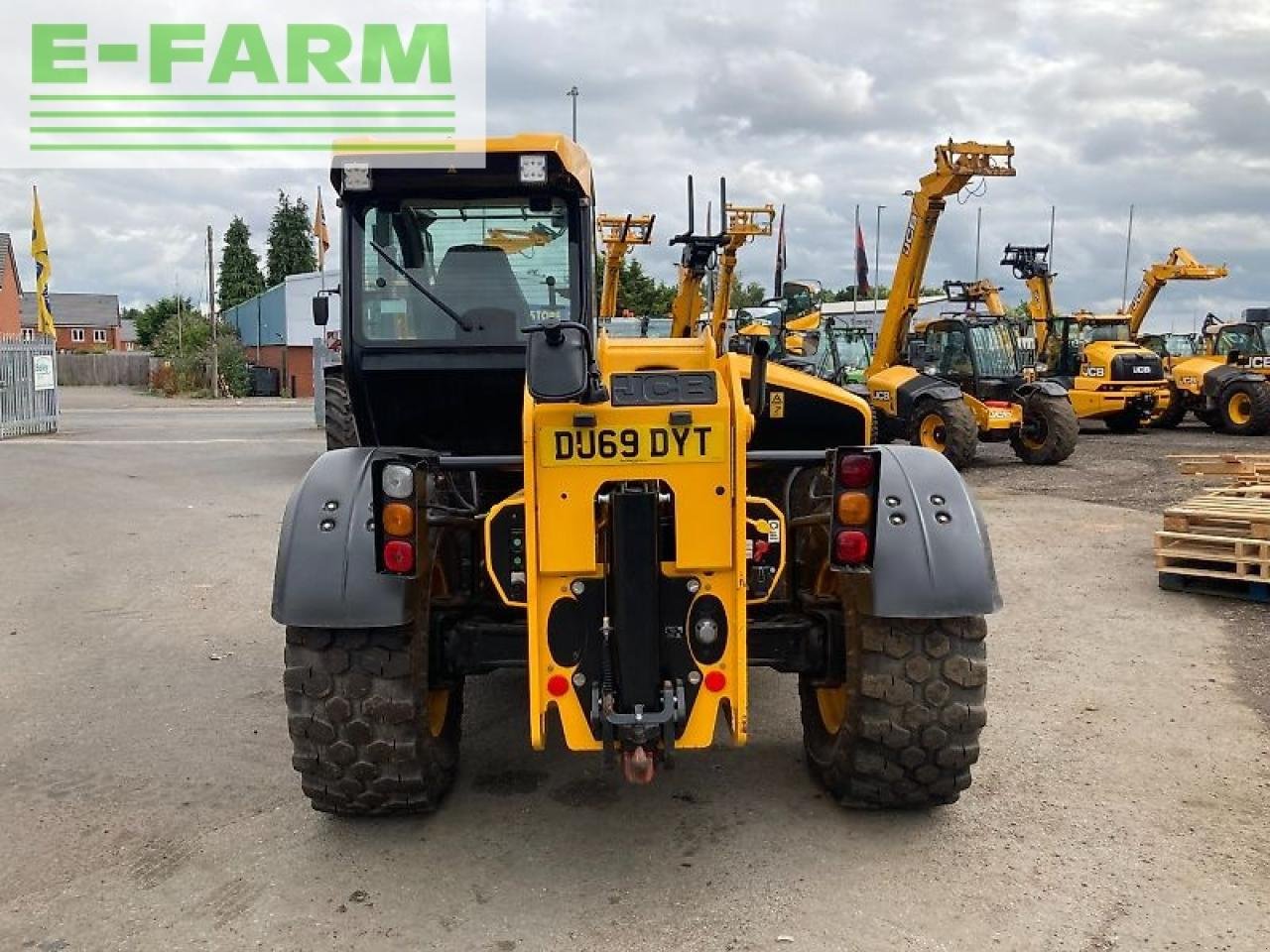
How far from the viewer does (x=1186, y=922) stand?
3346mm

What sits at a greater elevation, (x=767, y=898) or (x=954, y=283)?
(x=954, y=283)

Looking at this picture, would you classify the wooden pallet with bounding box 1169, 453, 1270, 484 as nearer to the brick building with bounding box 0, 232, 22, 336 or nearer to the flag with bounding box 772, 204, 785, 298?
the flag with bounding box 772, 204, 785, 298

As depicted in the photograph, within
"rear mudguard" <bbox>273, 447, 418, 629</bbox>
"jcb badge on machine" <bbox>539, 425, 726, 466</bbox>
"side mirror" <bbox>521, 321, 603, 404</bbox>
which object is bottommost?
"rear mudguard" <bbox>273, 447, 418, 629</bbox>

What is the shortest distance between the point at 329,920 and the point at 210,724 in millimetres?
2118

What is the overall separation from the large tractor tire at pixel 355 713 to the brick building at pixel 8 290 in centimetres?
6008

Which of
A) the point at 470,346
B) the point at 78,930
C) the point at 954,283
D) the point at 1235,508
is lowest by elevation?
the point at 78,930

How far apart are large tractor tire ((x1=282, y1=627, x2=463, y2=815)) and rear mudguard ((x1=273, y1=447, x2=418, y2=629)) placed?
0.46 ft

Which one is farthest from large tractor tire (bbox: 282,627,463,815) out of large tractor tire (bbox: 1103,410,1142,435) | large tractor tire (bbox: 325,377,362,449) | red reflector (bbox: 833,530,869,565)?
large tractor tire (bbox: 1103,410,1142,435)

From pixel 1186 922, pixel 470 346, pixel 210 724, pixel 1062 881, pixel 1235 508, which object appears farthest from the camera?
pixel 1235 508

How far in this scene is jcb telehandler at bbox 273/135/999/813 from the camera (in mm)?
3443

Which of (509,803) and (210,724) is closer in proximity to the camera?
(509,803)

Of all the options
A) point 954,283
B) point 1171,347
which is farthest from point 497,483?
point 1171,347

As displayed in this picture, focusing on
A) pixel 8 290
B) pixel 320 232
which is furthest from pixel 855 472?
pixel 8 290

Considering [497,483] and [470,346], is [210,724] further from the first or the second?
[470,346]
